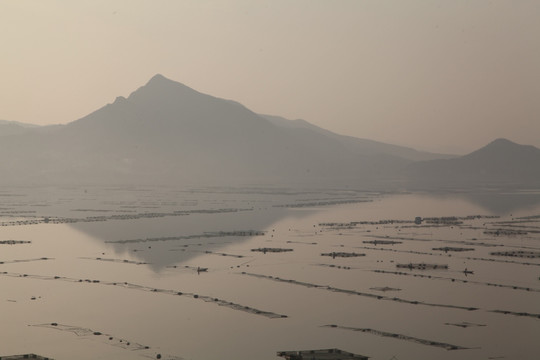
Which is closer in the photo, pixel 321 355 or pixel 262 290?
pixel 321 355

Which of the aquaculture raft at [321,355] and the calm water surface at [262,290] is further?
the calm water surface at [262,290]

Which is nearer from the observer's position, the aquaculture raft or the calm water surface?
the aquaculture raft

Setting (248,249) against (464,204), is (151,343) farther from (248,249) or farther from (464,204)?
(464,204)

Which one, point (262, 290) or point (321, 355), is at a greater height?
point (262, 290)

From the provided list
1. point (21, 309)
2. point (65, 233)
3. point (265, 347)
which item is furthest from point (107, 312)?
point (65, 233)
